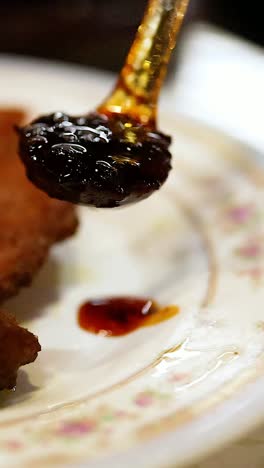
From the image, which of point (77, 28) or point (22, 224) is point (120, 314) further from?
point (77, 28)

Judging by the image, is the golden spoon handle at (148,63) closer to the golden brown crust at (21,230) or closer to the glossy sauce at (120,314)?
the golden brown crust at (21,230)

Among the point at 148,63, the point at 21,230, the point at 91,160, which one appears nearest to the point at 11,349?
the point at 91,160

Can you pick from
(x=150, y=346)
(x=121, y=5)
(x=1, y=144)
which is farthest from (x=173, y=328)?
(x=121, y=5)

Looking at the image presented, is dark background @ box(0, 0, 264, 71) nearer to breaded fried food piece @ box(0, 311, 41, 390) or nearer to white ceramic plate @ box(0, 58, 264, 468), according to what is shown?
white ceramic plate @ box(0, 58, 264, 468)

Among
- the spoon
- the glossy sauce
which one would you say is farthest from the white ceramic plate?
the spoon

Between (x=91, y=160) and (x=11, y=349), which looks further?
(x=91, y=160)
